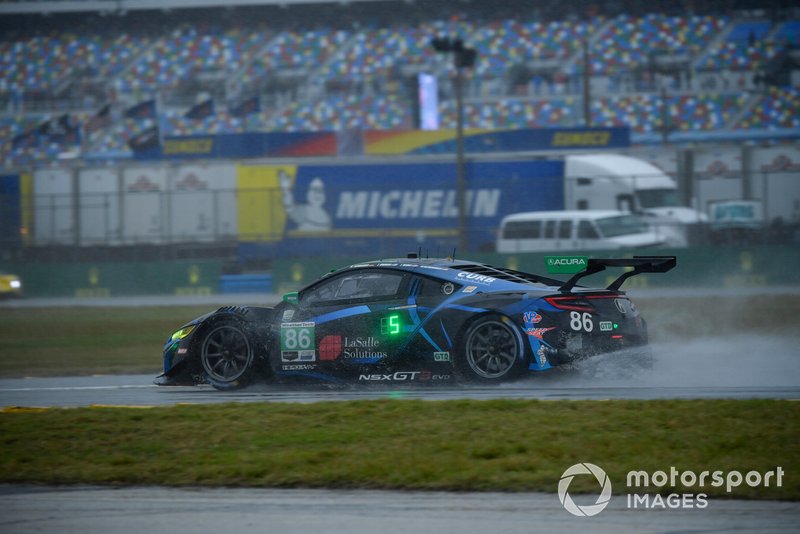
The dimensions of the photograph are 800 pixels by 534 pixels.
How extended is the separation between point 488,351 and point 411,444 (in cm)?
286

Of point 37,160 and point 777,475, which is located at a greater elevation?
point 37,160

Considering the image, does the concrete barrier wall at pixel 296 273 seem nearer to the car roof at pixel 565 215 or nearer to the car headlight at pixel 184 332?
the car roof at pixel 565 215

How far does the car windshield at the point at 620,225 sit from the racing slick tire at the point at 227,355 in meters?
17.2

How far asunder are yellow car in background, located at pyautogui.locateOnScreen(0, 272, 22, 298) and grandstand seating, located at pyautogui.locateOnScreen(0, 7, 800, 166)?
20821 mm

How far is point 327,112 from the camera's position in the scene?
49094mm

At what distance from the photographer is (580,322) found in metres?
9.14

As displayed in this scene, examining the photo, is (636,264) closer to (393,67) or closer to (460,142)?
(460,142)

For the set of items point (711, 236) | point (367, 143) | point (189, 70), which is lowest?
point (711, 236)

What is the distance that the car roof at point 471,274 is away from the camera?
9609 mm

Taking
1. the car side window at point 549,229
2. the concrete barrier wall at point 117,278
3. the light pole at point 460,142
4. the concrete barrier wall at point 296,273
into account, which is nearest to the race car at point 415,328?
the concrete barrier wall at point 296,273

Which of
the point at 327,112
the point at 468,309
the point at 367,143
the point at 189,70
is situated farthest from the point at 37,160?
the point at 468,309

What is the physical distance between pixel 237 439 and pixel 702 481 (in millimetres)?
3053

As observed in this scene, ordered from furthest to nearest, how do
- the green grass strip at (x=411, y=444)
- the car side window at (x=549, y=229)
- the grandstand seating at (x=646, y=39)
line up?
1. the grandstand seating at (x=646, y=39)
2. the car side window at (x=549, y=229)
3. the green grass strip at (x=411, y=444)

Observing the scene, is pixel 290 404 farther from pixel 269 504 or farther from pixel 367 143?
pixel 367 143
